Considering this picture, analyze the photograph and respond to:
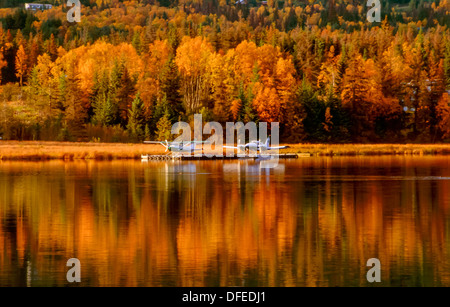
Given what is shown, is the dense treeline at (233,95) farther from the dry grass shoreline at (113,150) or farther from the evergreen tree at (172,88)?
the dry grass shoreline at (113,150)

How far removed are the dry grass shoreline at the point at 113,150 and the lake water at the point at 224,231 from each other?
82.4 ft

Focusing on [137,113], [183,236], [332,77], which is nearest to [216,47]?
[332,77]

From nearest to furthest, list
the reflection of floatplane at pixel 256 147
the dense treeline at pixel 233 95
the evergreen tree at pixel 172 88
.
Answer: the reflection of floatplane at pixel 256 147 < the dense treeline at pixel 233 95 < the evergreen tree at pixel 172 88

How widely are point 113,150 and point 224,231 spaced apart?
51.4 metres

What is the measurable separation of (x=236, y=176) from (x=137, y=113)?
152 feet

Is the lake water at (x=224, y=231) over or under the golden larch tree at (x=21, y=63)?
under

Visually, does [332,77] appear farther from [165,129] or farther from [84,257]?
[84,257]

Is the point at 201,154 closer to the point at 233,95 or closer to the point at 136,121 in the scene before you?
the point at 136,121

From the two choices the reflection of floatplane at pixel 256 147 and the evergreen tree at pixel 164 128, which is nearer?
the reflection of floatplane at pixel 256 147

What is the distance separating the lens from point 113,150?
74.9 m

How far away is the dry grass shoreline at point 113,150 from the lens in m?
71.0

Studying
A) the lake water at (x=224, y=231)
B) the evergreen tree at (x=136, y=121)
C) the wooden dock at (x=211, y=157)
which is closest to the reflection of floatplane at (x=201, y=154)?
the wooden dock at (x=211, y=157)

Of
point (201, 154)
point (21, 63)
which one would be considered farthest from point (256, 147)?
point (21, 63)

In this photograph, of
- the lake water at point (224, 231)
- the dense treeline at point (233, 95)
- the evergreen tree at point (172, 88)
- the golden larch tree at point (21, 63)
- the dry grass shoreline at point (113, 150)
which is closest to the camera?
the lake water at point (224, 231)
